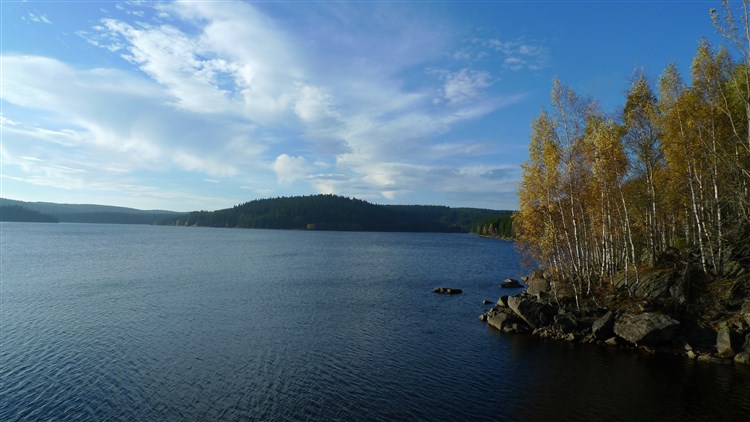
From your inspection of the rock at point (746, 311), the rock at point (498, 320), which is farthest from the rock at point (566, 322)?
the rock at point (746, 311)

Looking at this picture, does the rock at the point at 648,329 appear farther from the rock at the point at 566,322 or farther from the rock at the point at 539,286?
the rock at the point at 539,286

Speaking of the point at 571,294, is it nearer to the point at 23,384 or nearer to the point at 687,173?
the point at 687,173

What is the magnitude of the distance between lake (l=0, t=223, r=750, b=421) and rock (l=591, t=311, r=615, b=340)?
2521mm

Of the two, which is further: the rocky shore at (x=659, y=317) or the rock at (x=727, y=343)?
the rocky shore at (x=659, y=317)

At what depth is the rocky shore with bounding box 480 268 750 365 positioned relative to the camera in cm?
2986

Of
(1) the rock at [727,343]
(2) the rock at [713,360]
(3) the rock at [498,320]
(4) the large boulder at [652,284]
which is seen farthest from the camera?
(3) the rock at [498,320]

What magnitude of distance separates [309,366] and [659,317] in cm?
2654

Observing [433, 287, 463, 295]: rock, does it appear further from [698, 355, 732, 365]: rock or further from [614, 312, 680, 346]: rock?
[698, 355, 732, 365]: rock

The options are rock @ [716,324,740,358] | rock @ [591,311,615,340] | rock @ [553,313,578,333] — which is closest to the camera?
rock @ [716,324,740,358]

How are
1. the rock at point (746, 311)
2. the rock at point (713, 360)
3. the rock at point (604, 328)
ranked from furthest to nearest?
the rock at point (604, 328) → the rock at point (746, 311) → the rock at point (713, 360)

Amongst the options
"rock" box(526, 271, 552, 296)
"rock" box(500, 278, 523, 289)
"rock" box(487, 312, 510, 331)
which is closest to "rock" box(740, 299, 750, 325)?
"rock" box(487, 312, 510, 331)

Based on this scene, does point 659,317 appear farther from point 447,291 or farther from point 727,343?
point 447,291

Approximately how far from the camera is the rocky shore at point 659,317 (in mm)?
29859

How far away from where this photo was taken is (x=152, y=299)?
4972 cm
